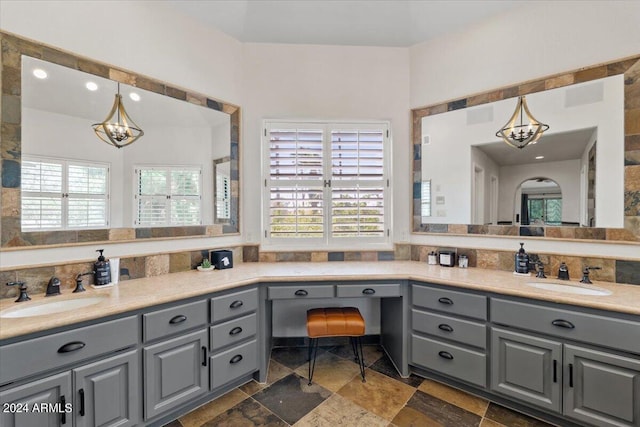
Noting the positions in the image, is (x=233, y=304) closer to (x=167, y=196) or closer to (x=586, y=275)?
(x=167, y=196)

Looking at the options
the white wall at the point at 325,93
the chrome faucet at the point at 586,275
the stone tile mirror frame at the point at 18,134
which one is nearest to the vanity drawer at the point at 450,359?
the chrome faucet at the point at 586,275

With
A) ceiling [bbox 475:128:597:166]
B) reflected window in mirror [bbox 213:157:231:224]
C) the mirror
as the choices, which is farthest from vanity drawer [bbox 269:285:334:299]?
ceiling [bbox 475:128:597:166]

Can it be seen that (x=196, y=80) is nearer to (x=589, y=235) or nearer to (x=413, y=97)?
(x=413, y=97)

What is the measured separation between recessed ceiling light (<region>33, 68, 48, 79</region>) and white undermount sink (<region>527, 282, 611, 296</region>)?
3470 mm

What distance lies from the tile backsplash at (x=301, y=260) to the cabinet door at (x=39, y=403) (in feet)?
2.21

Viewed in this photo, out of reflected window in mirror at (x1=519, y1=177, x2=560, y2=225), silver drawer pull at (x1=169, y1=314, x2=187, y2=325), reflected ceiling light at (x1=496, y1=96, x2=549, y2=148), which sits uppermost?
reflected ceiling light at (x1=496, y1=96, x2=549, y2=148)

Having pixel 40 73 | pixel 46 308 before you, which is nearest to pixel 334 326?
pixel 46 308

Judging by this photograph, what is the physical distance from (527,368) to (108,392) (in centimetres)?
243

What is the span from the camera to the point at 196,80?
2.41 meters

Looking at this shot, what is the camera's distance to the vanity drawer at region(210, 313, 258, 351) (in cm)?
184

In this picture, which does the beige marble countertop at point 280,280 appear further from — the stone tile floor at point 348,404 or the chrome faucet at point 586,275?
the stone tile floor at point 348,404

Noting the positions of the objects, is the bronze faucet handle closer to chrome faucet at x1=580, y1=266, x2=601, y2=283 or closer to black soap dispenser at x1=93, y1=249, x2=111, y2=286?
black soap dispenser at x1=93, y1=249, x2=111, y2=286

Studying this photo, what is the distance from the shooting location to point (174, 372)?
167 cm

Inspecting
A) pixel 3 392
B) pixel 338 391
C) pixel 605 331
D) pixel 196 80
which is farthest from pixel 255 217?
pixel 605 331
